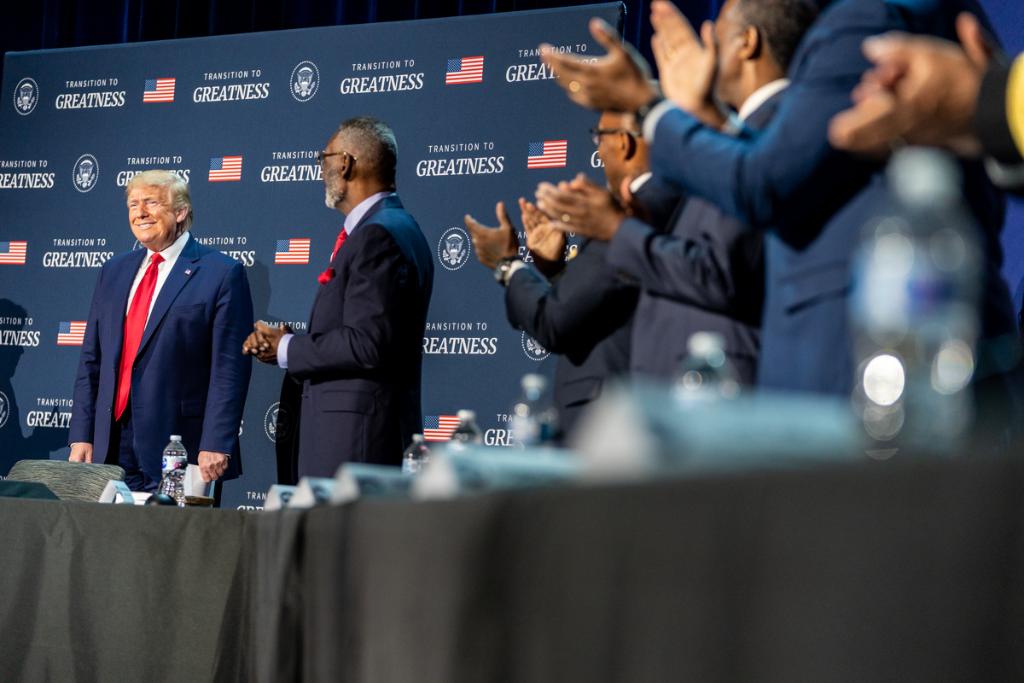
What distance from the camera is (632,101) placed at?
6.09ft

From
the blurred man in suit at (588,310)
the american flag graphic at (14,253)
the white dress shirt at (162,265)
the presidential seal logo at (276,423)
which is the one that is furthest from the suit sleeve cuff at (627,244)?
the american flag graphic at (14,253)

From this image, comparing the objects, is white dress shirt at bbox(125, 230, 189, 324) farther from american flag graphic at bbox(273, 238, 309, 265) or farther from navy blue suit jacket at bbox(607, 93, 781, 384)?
navy blue suit jacket at bbox(607, 93, 781, 384)

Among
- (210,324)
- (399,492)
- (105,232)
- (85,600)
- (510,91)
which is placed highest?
(510,91)

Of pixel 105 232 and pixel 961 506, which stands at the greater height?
pixel 105 232

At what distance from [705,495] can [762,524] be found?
0.11 ft

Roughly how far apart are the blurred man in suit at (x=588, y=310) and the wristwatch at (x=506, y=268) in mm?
59

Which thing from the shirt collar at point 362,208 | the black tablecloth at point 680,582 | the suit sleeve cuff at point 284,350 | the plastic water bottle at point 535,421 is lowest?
the black tablecloth at point 680,582

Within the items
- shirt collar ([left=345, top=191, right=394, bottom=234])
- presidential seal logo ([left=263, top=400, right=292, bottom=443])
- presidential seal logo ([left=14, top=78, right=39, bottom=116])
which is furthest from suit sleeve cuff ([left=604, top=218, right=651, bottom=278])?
presidential seal logo ([left=14, top=78, right=39, bottom=116])

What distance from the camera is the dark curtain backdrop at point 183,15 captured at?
6.06 metres

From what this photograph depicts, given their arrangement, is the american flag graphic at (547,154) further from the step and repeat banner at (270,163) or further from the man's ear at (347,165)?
the man's ear at (347,165)

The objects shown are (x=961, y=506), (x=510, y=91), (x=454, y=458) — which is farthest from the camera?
(x=510, y=91)

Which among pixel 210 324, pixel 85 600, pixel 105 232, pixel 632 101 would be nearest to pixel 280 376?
pixel 210 324

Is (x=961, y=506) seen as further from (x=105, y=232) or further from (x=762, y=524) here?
(x=105, y=232)

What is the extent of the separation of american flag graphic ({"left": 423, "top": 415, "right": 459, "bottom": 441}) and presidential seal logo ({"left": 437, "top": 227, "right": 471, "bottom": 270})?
26.8 inches
